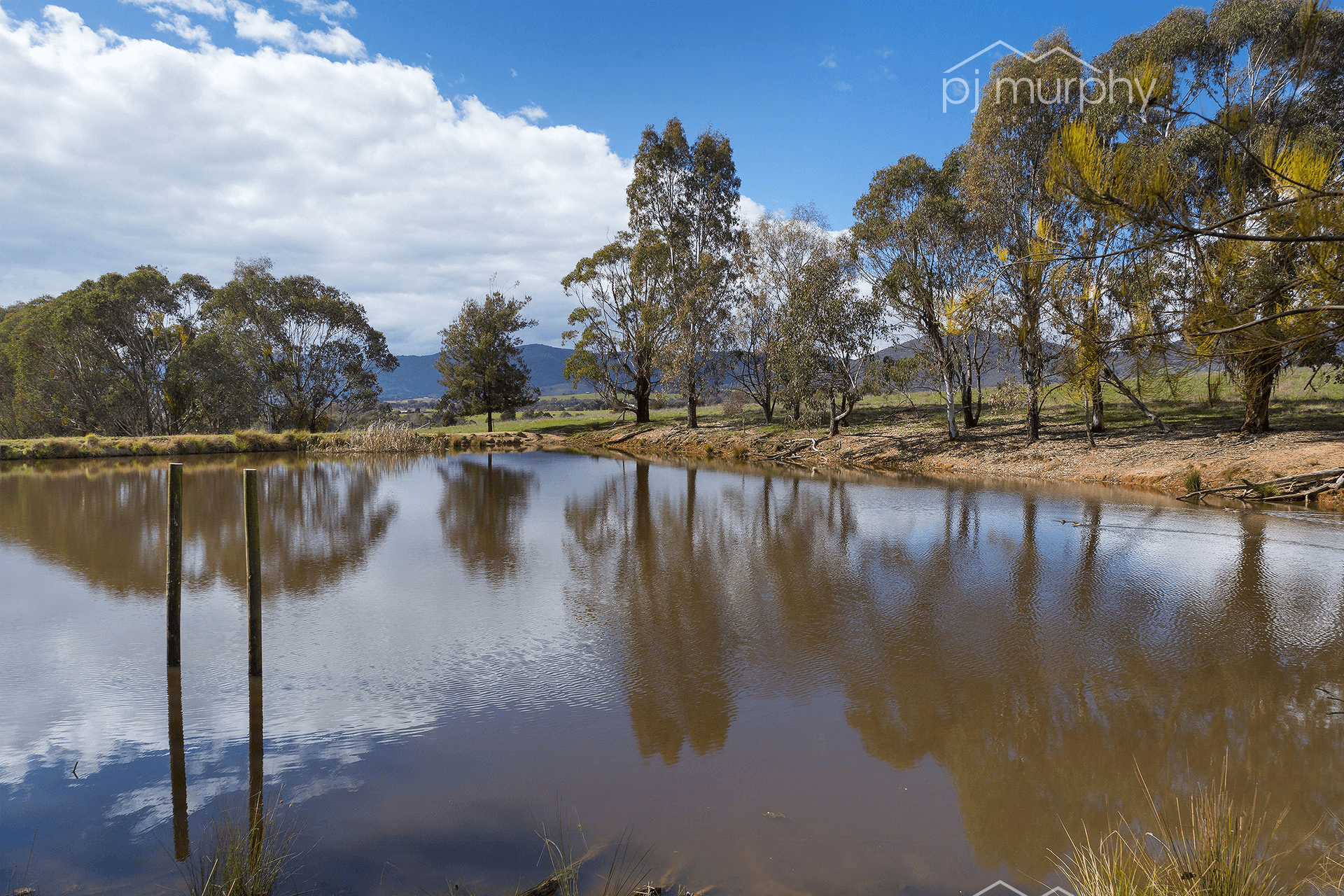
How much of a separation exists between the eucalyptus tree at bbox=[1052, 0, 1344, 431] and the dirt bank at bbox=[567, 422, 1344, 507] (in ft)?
5.76

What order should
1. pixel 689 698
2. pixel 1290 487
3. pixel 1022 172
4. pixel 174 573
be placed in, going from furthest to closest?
pixel 1022 172
pixel 1290 487
pixel 174 573
pixel 689 698

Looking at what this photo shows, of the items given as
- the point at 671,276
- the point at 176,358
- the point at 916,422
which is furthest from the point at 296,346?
the point at 916,422

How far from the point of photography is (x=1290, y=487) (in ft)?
51.6

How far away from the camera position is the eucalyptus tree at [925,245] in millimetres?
25719

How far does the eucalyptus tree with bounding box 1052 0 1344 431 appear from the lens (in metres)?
6.83

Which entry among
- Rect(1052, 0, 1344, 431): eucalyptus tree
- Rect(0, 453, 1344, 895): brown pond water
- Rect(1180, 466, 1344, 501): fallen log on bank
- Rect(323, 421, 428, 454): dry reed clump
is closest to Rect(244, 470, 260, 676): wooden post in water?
Rect(0, 453, 1344, 895): brown pond water

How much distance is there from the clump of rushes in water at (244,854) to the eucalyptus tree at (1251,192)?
7.41 metres

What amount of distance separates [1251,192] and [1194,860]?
19.3m

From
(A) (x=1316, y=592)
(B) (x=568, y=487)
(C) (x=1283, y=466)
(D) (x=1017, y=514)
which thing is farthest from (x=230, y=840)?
(C) (x=1283, y=466)

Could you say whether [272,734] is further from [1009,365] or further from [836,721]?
[1009,365]

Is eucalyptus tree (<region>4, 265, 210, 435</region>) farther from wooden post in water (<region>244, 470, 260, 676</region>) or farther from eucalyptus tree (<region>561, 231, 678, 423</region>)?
wooden post in water (<region>244, 470, 260, 676</region>)

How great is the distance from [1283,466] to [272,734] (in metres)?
20.7

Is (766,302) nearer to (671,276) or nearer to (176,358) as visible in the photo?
(671,276)

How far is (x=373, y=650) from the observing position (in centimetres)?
768
